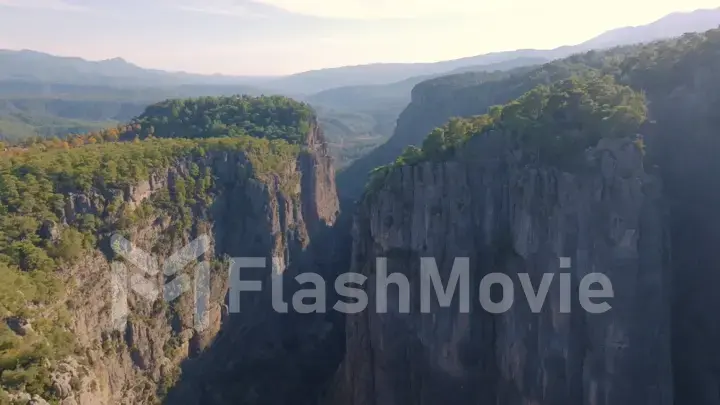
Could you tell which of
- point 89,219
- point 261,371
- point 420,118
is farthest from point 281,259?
point 420,118

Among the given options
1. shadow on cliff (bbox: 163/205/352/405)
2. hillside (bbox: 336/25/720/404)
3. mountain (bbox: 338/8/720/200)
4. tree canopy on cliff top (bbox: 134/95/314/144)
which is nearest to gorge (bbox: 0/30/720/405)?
hillside (bbox: 336/25/720/404)

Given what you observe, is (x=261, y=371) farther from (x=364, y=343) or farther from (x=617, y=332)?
(x=617, y=332)

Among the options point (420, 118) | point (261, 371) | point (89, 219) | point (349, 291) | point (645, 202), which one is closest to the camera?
point (645, 202)

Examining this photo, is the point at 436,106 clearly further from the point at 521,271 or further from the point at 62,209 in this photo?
the point at 62,209

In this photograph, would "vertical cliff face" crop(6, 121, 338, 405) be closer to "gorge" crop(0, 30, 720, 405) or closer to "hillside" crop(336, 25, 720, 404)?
"gorge" crop(0, 30, 720, 405)

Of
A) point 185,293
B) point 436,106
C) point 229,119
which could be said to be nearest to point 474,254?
point 185,293

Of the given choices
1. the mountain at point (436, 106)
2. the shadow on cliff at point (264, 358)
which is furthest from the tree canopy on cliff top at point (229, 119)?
the mountain at point (436, 106)

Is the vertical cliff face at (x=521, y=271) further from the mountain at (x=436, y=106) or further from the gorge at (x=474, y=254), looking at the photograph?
the mountain at (x=436, y=106)

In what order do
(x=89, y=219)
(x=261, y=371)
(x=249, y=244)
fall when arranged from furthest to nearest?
1. (x=249, y=244)
2. (x=261, y=371)
3. (x=89, y=219)
